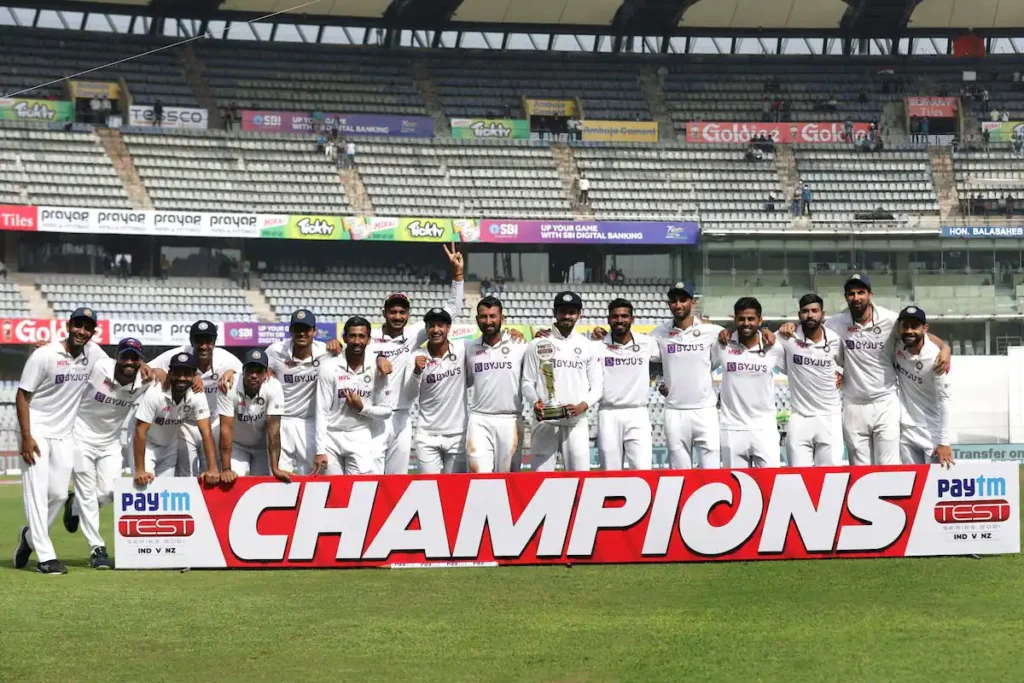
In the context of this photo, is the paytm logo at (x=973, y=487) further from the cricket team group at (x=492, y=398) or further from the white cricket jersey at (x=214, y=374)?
the white cricket jersey at (x=214, y=374)

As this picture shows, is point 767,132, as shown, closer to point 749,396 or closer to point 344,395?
point 749,396

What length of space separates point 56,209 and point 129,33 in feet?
36.2

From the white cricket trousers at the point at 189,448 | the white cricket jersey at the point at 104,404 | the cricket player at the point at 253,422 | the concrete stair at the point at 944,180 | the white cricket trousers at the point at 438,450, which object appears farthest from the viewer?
the concrete stair at the point at 944,180

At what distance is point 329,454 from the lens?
12.2 meters

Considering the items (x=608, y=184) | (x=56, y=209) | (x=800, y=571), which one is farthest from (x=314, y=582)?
(x=608, y=184)

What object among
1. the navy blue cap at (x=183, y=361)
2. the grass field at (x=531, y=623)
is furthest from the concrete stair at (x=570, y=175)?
the grass field at (x=531, y=623)

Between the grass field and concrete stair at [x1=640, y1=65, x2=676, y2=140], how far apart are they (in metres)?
41.5

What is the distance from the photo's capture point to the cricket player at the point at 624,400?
39.9 ft

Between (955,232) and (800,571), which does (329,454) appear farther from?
(955,232)

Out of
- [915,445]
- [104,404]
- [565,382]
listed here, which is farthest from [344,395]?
[915,445]

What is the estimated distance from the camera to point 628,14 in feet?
166

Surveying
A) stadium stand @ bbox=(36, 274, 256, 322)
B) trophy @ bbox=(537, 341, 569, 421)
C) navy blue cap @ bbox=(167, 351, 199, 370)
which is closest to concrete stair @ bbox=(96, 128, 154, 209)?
stadium stand @ bbox=(36, 274, 256, 322)

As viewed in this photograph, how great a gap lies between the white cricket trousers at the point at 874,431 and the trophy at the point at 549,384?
2.82 m

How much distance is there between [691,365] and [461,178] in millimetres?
35058
